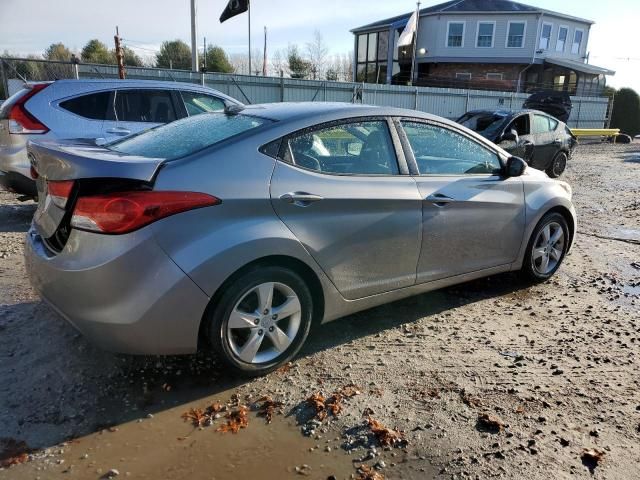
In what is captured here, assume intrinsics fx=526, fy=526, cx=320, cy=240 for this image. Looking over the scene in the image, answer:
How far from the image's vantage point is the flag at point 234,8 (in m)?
16.8

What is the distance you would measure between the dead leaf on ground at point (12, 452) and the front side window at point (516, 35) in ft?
138

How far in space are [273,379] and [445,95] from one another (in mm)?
23679

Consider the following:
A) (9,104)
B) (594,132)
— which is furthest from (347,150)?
(594,132)

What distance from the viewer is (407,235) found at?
363 centimetres

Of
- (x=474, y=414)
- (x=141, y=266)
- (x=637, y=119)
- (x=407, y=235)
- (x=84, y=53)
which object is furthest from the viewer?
(x=84, y=53)

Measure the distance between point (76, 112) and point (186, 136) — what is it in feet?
11.8

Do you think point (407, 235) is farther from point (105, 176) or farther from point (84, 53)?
point (84, 53)

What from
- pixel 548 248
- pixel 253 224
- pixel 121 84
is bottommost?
pixel 548 248

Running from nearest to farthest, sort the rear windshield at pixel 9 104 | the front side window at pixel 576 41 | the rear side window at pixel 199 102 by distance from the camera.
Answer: the rear windshield at pixel 9 104
the rear side window at pixel 199 102
the front side window at pixel 576 41

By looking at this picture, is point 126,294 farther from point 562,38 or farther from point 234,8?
point 562,38

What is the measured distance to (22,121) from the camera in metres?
5.91

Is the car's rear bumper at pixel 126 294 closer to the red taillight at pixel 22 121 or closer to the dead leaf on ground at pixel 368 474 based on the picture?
the dead leaf on ground at pixel 368 474

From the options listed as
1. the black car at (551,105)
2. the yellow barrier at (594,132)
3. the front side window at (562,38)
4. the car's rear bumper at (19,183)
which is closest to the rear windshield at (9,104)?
the car's rear bumper at (19,183)

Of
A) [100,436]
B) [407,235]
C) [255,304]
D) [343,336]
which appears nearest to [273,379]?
[255,304]
